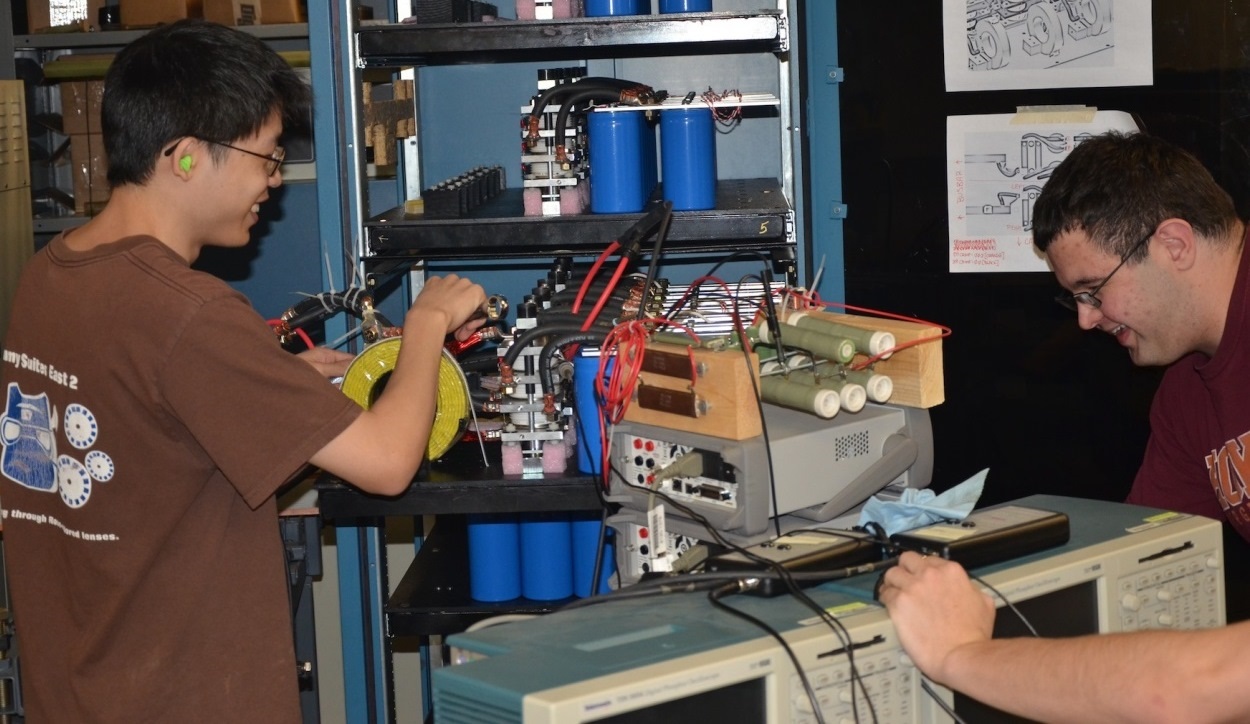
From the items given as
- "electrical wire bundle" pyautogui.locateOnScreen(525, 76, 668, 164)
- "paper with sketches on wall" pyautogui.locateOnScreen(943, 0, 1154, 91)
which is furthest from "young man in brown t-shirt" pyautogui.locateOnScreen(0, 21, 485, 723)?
"paper with sketches on wall" pyautogui.locateOnScreen(943, 0, 1154, 91)

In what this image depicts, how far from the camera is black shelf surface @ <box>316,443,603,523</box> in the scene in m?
2.06

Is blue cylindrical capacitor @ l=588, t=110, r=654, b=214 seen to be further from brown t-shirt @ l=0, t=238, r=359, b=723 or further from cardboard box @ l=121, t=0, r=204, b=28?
cardboard box @ l=121, t=0, r=204, b=28

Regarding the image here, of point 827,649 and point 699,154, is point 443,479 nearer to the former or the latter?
point 699,154

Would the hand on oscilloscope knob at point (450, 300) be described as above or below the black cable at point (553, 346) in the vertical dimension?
above

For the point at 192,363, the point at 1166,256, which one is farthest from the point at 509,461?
the point at 1166,256

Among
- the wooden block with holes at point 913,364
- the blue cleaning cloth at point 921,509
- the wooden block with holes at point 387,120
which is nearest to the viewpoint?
the blue cleaning cloth at point 921,509

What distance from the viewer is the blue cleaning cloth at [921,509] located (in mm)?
1486

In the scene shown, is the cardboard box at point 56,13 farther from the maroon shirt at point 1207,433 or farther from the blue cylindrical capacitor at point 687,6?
the maroon shirt at point 1207,433

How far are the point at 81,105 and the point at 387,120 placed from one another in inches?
49.8

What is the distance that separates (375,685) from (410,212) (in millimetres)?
1045

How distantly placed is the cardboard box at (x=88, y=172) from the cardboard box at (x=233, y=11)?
18.5 inches

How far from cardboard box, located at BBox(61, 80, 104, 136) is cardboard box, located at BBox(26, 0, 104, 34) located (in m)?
0.17

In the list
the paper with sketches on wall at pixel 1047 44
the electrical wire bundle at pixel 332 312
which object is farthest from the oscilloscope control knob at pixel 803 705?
the paper with sketches on wall at pixel 1047 44

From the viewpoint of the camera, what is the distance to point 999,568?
52.4 inches
